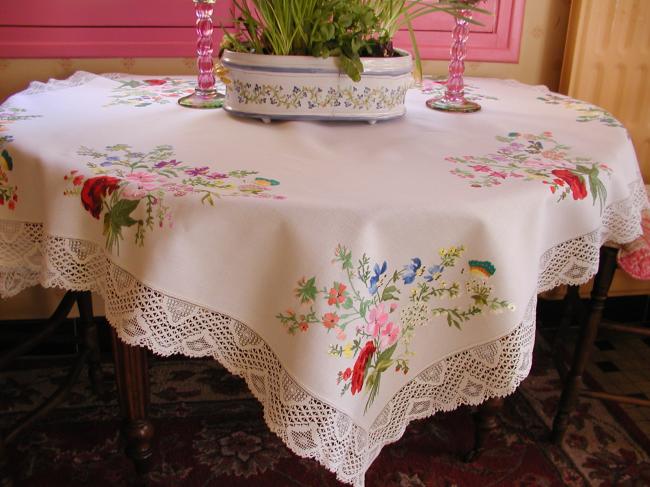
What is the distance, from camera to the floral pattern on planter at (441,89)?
61.5 inches

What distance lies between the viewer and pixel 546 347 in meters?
2.18

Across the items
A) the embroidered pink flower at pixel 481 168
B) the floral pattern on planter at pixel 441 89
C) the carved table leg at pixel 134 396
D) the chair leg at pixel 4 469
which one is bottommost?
the chair leg at pixel 4 469

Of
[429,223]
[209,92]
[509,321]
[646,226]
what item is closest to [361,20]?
[209,92]

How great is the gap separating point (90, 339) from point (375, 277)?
117cm

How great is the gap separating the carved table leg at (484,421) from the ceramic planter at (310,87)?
69 cm

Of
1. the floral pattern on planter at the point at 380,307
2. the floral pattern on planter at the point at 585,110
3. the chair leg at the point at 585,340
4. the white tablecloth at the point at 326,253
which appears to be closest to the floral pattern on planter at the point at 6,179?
the white tablecloth at the point at 326,253

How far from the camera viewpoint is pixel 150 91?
1.53m

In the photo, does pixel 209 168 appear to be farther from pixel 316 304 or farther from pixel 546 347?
pixel 546 347

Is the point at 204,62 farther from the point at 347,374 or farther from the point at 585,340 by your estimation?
the point at 585,340

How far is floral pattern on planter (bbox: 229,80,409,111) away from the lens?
121 cm

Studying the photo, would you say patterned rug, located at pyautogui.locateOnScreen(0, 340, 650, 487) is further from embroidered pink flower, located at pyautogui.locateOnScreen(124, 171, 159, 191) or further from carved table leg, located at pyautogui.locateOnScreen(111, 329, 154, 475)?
embroidered pink flower, located at pyautogui.locateOnScreen(124, 171, 159, 191)

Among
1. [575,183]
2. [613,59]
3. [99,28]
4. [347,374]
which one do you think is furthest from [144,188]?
[613,59]

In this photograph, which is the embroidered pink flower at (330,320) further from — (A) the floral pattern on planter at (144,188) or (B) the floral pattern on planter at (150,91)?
(B) the floral pattern on planter at (150,91)

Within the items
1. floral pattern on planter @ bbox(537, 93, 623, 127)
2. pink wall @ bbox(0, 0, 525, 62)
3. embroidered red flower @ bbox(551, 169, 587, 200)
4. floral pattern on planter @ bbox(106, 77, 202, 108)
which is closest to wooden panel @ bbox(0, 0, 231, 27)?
pink wall @ bbox(0, 0, 525, 62)
